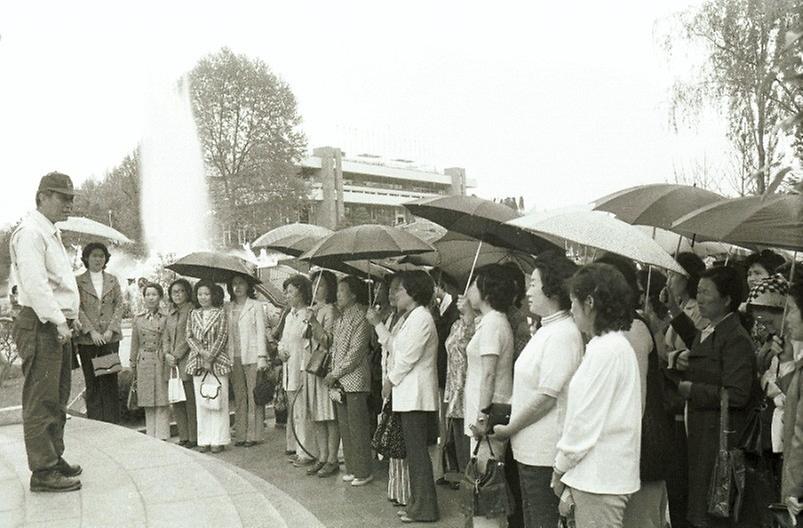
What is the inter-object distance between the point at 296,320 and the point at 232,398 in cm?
294

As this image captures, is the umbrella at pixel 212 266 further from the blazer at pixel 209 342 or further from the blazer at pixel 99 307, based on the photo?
the blazer at pixel 99 307

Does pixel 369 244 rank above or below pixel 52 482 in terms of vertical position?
above

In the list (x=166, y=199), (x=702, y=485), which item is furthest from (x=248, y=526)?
(x=166, y=199)

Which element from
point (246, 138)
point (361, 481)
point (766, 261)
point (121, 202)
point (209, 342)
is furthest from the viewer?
point (121, 202)

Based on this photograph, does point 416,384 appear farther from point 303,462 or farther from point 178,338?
point 178,338

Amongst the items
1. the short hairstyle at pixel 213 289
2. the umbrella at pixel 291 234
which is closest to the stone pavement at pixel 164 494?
the short hairstyle at pixel 213 289

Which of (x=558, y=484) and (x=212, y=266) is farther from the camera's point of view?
(x=212, y=266)

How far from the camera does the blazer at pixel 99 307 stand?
8766mm

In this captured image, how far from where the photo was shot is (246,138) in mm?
39000

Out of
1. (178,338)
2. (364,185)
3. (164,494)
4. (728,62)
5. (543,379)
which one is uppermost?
(364,185)

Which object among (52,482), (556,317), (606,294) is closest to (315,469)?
(52,482)

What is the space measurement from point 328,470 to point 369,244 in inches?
102

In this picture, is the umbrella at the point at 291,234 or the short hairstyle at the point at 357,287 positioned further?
the umbrella at the point at 291,234

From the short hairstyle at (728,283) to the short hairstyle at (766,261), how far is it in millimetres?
1618
